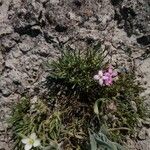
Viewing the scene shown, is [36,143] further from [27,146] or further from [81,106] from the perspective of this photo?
[81,106]

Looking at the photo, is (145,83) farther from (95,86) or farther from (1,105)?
(1,105)

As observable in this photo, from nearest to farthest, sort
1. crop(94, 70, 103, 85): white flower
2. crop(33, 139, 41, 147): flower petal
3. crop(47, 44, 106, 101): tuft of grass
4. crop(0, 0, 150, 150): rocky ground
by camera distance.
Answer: crop(33, 139, 41, 147): flower petal
crop(94, 70, 103, 85): white flower
crop(47, 44, 106, 101): tuft of grass
crop(0, 0, 150, 150): rocky ground

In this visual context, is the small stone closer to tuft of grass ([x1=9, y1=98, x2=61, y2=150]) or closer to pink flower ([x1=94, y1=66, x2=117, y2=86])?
tuft of grass ([x1=9, y1=98, x2=61, y2=150])

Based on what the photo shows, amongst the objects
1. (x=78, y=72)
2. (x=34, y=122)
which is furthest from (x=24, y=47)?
(x=34, y=122)

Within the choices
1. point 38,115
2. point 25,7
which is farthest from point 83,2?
point 38,115

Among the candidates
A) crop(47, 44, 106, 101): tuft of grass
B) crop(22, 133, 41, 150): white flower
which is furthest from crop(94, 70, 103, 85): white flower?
crop(22, 133, 41, 150): white flower

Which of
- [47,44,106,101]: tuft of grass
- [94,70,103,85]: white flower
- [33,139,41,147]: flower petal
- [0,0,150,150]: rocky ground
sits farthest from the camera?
[0,0,150,150]: rocky ground

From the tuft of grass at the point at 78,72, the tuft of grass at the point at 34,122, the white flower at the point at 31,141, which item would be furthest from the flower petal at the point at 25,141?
the tuft of grass at the point at 78,72
